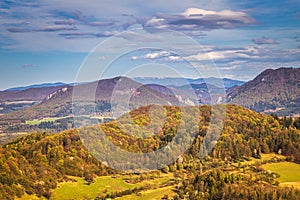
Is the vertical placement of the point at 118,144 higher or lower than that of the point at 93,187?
higher

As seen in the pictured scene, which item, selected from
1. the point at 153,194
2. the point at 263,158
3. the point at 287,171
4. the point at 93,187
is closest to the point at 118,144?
the point at 93,187

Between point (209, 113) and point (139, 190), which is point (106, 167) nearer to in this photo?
point (139, 190)

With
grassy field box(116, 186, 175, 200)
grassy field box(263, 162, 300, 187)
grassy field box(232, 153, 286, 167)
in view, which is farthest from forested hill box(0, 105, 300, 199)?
grassy field box(116, 186, 175, 200)

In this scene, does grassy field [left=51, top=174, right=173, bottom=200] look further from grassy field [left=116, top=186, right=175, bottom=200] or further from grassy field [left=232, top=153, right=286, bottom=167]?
grassy field [left=232, top=153, right=286, bottom=167]

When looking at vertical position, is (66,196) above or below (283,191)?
below

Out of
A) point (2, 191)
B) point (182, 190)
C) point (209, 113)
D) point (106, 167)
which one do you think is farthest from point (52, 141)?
point (209, 113)

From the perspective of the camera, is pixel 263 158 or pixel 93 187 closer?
pixel 93 187

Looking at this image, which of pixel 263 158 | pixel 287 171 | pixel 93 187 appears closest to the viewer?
pixel 93 187

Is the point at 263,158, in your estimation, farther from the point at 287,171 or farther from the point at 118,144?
the point at 118,144
